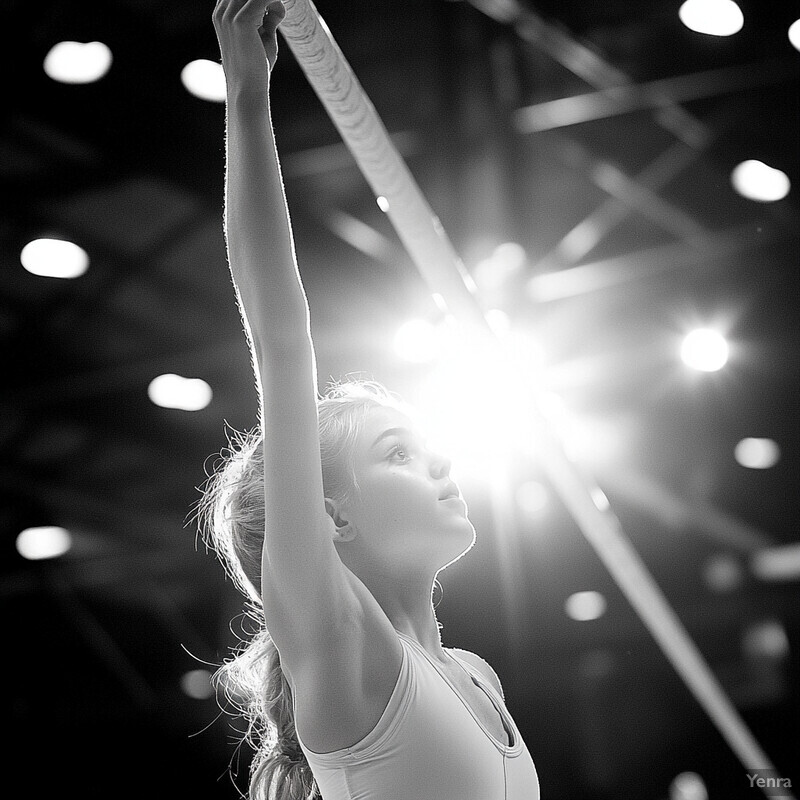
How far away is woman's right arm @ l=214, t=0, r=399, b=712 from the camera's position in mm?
762

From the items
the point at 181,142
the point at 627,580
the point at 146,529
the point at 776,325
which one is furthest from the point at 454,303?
the point at 146,529

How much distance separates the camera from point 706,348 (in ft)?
11.7

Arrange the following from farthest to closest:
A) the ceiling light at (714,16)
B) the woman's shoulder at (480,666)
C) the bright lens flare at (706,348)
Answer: the bright lens flare at (706,348)
the ceiling light at (714,16)
the woman's shoulder at (480,666)

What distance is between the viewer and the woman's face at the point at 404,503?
90 cm

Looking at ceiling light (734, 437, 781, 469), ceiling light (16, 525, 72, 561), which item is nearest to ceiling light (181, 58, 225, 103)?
ceiling light (16, 525, 72, 561)

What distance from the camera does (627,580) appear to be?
1.25 meters

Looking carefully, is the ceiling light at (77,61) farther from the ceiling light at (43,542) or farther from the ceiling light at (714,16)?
the ceiling light at (43,542)

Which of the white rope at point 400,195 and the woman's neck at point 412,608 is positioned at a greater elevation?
the white rope at point 400,195

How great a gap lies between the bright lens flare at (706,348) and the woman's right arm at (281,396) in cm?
297

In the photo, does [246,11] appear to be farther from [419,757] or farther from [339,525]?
[419,757]

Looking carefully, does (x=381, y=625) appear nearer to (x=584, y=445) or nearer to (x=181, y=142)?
(x=181, y=142)

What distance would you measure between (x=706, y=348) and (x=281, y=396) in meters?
3.03

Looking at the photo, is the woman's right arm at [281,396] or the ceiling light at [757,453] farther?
the ceiling light at [757,453]

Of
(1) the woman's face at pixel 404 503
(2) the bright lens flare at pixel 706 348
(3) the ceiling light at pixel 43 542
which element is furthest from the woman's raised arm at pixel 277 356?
(3) the ceiling light at pixel 43 542
